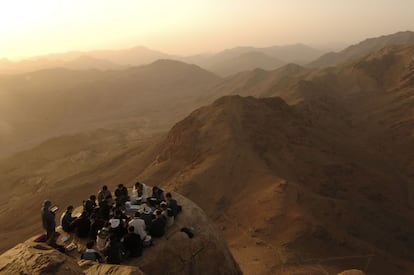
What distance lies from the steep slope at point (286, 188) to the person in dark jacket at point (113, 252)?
703cm

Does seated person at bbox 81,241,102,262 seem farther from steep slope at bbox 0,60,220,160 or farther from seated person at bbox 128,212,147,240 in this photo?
steep slope at bbox 0,60,220,160

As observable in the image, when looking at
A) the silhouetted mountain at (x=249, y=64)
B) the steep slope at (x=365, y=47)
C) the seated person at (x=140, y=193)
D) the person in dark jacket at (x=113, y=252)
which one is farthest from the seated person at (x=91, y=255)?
the silhouetted mountain at (x=249, y=64)

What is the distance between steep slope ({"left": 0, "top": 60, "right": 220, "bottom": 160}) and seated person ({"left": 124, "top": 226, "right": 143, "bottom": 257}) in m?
47.0

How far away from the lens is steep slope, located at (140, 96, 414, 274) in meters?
16.5

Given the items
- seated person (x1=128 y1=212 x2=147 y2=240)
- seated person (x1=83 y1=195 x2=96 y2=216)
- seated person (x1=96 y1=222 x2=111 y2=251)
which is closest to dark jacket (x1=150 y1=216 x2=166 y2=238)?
seated person (x1=128 y1=212 x2=147 y2=240)

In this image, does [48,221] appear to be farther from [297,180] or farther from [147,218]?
[297,180]

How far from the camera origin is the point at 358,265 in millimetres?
16016

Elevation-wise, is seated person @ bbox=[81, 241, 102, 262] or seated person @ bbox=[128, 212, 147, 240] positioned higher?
seated person @ bbox=[128, 212, 147, 240]

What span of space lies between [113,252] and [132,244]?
0.53 m

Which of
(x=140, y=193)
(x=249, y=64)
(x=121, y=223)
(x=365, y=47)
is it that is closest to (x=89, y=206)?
(x=140, y=193)

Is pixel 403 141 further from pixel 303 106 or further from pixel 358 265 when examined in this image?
pixel 358 265

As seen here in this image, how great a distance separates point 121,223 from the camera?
942 centimetres

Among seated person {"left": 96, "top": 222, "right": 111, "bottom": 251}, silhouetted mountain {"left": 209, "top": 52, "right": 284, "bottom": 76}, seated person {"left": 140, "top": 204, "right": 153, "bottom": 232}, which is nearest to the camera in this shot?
seated person {"left": 96, "top": 222, "right": 111, "bottom": 251}

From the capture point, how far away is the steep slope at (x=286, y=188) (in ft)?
54.1
